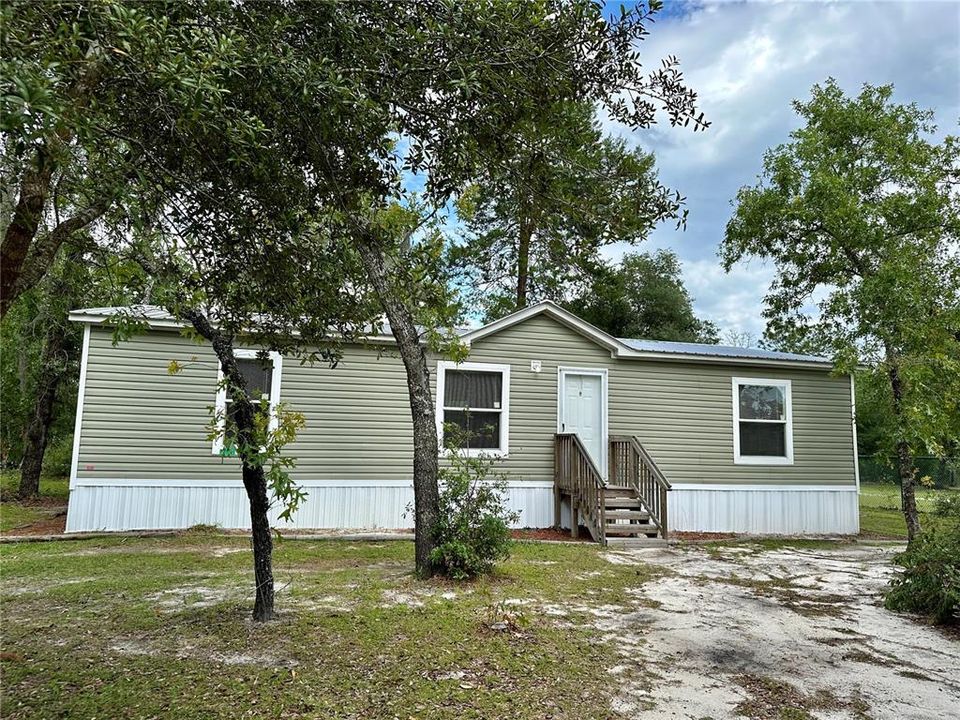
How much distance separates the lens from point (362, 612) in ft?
15.0

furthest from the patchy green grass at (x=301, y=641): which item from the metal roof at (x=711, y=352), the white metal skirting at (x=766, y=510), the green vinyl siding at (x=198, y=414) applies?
the metal roof at (x=711, y=352)

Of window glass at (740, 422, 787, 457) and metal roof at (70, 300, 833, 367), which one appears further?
window glass at (740, 422, 787, 457)

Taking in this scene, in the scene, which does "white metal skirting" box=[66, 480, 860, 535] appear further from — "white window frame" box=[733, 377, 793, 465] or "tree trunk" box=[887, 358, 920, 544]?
"tree trunk" box=[887, 358, 920, 544]

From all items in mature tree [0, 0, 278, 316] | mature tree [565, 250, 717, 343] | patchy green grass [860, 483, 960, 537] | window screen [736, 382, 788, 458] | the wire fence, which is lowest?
patchy green grass [860, 483, 960, 537]

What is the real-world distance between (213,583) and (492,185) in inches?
172

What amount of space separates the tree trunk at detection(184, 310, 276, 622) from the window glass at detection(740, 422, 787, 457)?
335 inches

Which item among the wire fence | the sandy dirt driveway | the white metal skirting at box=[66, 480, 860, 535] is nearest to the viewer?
the sandy dirt driveway

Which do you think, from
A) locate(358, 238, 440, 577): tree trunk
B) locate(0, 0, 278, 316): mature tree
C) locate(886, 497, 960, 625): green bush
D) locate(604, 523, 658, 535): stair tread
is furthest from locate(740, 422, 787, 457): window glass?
locate(0, 0, 278, 316): mature tree

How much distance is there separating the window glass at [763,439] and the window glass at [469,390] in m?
4.50

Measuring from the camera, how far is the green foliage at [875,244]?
7809 millimetres

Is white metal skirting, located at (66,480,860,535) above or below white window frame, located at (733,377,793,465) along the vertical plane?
below

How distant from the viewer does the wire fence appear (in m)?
11.4

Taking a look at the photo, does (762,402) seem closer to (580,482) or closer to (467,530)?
(580,482)

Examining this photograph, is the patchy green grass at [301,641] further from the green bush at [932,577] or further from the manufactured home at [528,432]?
the green bush at [932,577]
